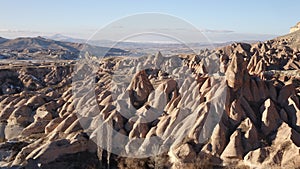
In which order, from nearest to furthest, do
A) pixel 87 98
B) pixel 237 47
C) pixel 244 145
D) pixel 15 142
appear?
pixel 244 145 → pixel 15 142 → pixel 87 98 → pixel 237 47

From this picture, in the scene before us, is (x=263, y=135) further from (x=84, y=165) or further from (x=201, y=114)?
(x=84, y=165)

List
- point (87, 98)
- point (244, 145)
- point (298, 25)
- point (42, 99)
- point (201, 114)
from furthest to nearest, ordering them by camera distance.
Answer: point (298, 25), point (42, 99), point (87, 98), point (201, 114), point (244, 145)

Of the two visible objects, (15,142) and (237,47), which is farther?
(237,47)

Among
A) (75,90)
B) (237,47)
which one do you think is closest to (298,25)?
(237,47)

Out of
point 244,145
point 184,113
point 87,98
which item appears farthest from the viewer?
point 87,98

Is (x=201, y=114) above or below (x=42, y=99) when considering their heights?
above

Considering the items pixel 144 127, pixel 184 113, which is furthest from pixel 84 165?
pixel 184 113

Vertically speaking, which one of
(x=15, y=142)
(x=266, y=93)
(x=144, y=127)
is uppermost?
(x=266, y=93)

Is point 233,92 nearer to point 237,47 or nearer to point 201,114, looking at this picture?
point 201,114

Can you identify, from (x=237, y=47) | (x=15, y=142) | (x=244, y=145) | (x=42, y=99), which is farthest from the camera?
(x=237, y=47)
